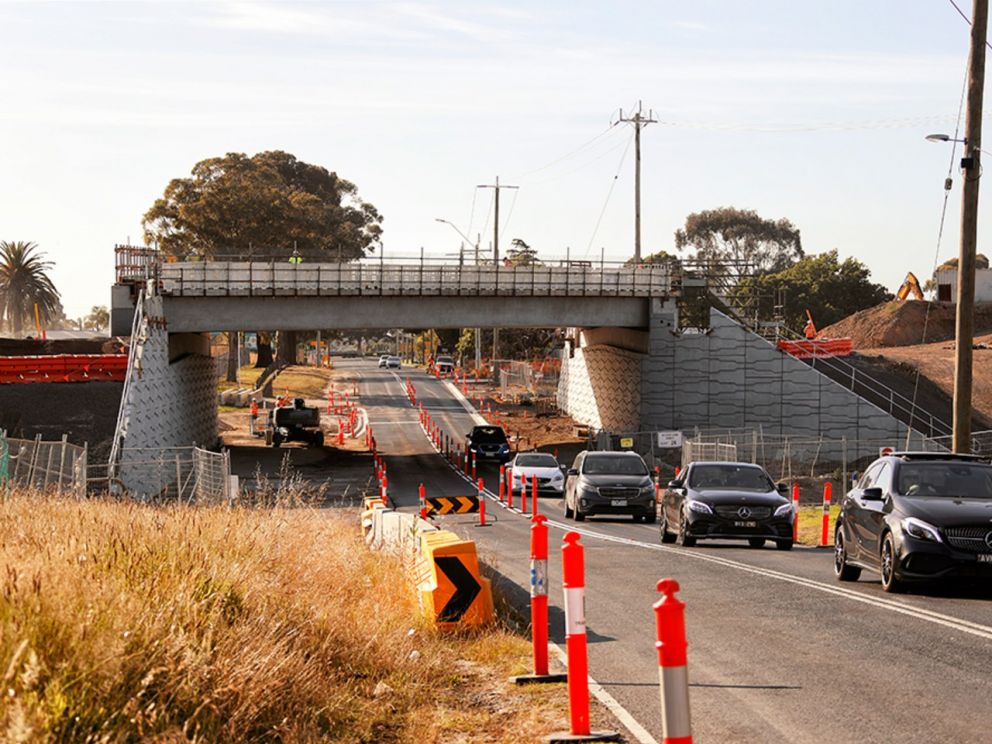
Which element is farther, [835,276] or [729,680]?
[835,276]

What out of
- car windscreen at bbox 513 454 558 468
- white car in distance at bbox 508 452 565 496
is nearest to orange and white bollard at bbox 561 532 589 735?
white car in distance at bbox 508 452 565 496

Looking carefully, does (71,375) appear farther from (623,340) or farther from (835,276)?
(835,276)

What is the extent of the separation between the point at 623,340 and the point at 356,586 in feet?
165

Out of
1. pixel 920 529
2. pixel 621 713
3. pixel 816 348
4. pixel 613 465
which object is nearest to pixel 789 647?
pixel 621 713

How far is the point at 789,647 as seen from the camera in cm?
1145

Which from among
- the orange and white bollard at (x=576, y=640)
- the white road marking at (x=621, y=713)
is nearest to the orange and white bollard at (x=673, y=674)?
the orange and white bollard at (x=576, y=640)

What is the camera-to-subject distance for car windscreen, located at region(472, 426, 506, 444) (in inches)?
2176

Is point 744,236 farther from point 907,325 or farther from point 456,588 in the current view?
point 456,588

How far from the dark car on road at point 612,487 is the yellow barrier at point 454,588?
18.7 meters

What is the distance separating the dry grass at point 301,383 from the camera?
98225mm

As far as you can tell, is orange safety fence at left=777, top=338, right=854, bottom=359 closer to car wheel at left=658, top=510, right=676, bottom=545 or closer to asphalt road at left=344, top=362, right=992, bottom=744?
car wheel at left=658, top=510, right=676, bottom=545

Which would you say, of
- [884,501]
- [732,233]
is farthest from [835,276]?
[884,501]

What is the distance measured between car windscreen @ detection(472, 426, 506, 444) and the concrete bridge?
174 inches

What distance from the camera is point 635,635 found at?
496 inches
